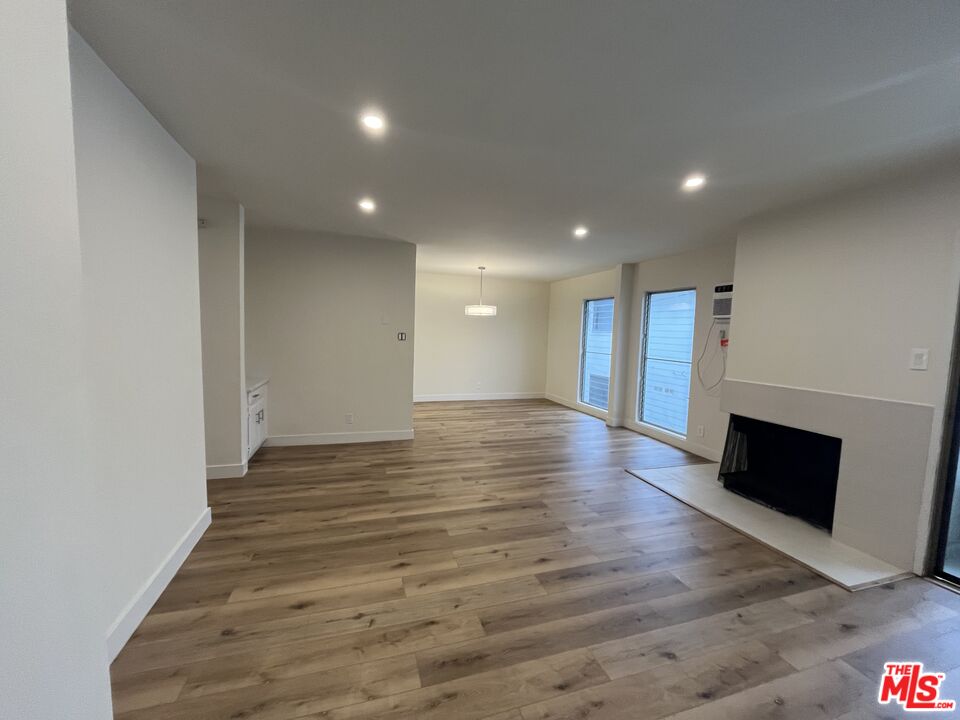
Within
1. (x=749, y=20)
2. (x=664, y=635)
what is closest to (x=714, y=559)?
(x=664, y=635)

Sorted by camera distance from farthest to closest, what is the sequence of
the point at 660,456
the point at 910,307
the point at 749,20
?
the point at 660,456, the point at 910,307, the point at 749,20

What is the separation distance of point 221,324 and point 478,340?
16.2 ft

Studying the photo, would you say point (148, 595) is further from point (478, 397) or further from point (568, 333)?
point (568, 333)

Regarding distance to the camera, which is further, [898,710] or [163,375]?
[163,375]

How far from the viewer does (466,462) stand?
4043mm

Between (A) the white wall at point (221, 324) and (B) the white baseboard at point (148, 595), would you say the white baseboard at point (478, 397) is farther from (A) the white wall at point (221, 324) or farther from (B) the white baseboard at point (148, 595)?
(B) the white baseboard at point (148, 595)

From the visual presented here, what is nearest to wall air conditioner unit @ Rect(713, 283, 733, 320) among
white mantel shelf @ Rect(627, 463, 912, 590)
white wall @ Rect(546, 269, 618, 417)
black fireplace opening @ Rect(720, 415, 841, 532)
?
black fireplace opening @ Rect(720, 415, 841, 532)

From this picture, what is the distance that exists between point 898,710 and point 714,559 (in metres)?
0.95

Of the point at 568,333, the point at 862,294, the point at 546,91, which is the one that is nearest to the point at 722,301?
the point at 862,294

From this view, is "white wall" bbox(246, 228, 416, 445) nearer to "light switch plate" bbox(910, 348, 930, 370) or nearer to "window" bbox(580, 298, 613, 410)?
"window" bbox(580, 298, 613, 410)

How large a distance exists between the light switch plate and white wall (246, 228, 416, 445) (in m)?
4.39

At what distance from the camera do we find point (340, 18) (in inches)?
50.8

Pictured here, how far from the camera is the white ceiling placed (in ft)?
4.15

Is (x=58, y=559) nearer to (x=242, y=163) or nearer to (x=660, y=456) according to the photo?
(x=242, y=163)
